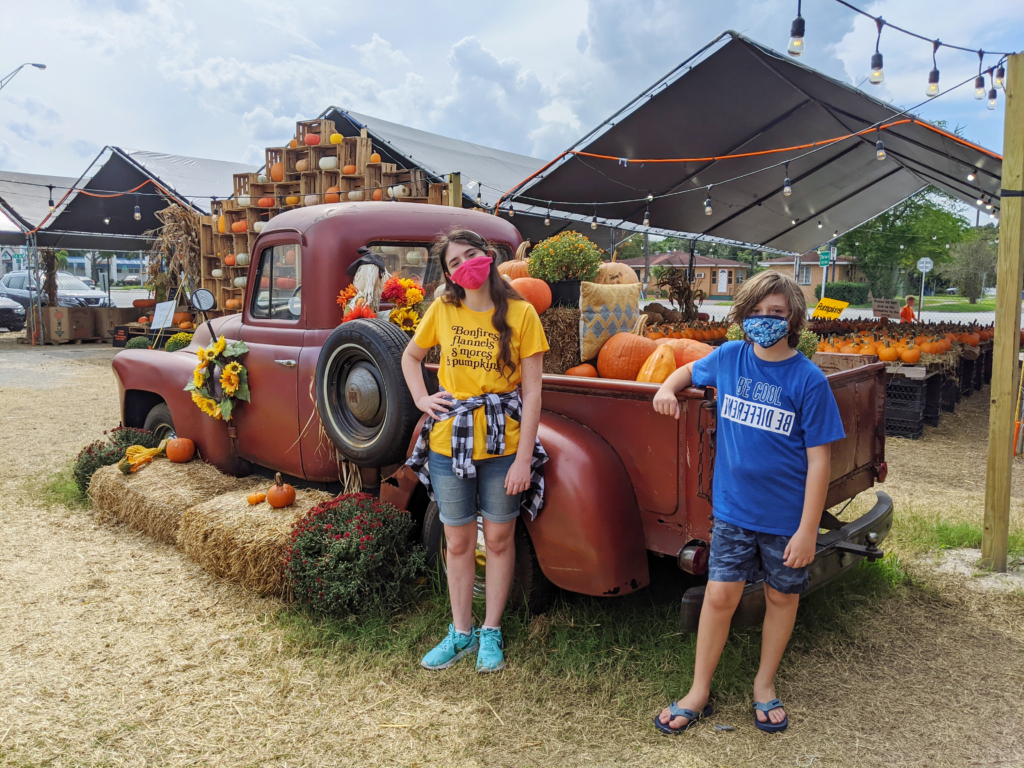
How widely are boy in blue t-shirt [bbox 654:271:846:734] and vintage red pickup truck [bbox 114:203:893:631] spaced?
9 centimetres

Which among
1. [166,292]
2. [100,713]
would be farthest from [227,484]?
[166,292]

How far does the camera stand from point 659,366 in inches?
124

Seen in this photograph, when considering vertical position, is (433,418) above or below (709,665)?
above

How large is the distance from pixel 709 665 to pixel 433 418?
4.45ft

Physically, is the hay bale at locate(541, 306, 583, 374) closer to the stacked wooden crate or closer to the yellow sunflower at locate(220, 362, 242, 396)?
the yellow sunflower at locate(220, 362, 242, 396)

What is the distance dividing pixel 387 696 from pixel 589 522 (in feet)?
3.43

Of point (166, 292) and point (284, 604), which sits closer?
point (284, 604)

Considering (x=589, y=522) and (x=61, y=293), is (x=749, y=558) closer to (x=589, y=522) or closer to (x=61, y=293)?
(x=589, y=522)

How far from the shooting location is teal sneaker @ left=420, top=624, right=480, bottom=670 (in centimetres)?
289

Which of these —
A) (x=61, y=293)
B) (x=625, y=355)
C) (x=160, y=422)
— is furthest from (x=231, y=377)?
(x=61, y=293)

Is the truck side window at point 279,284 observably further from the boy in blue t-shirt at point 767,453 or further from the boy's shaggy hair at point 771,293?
the boy's shaggy hair at point 771,293

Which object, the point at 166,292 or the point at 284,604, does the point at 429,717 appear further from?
the point at 166,292

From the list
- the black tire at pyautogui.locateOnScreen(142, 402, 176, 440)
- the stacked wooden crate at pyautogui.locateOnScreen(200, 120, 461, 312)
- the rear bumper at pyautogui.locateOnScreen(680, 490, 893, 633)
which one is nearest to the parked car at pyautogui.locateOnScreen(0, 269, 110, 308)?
the stacked wooden crate at pyautogui.locateOnScreen(200, 120, 461, 312)

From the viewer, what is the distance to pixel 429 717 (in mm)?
2590
